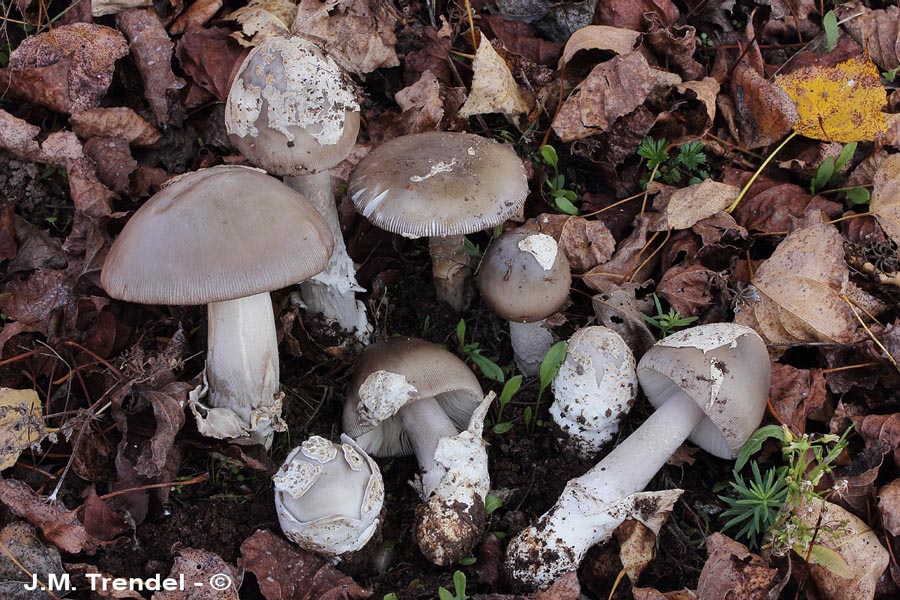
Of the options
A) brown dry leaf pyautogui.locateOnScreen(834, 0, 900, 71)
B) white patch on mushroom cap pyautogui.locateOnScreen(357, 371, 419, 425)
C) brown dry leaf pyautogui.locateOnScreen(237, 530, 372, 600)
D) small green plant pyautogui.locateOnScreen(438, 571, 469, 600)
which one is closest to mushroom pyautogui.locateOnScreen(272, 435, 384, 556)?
brown dry leaf pyautogui.locateOnScreen(237, 530, 372, 600)

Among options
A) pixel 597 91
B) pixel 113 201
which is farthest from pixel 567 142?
pixel 113 201

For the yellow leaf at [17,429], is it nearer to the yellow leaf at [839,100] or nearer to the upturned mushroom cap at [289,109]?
the upturned mushroom cap at [289,109]

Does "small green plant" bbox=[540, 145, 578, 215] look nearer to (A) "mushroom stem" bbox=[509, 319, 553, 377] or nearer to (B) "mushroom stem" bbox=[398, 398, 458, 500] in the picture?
(A) "mushroom stem" bbox=[509, 319, 553, 377]

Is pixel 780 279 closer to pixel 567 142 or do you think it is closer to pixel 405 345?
pixel 567 142

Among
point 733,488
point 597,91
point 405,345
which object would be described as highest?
point 597,91

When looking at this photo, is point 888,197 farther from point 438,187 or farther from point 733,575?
point 438,187
